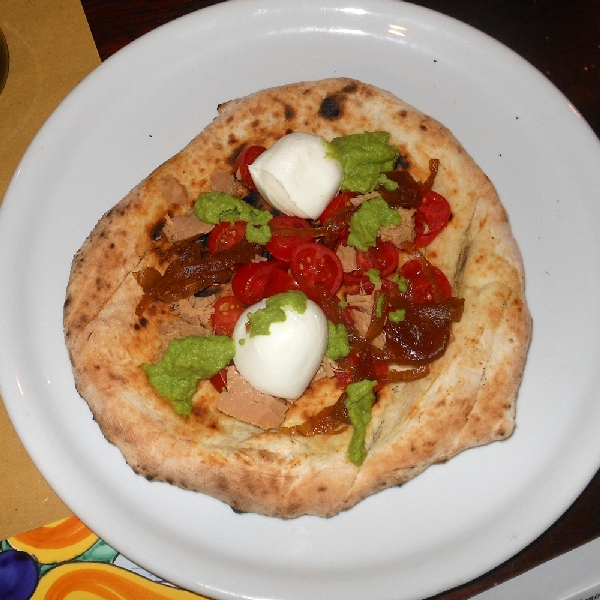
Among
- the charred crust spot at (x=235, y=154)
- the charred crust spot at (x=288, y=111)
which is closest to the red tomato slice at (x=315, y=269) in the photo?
the charred crust spot at (x=235, y=154)

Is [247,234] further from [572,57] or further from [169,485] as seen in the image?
[572,57]

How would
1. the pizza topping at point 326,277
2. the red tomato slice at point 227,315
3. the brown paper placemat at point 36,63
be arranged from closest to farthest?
the pizza topping at point 326,277
the red tomato slice at point 227,315
the brown paper placemat at point 36,63

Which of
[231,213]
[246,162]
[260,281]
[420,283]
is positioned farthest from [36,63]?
[420,283]

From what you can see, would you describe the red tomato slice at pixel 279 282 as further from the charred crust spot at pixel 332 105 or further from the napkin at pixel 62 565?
the napkin at pixel 62 565

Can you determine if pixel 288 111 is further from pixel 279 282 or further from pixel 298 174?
pixel 279 282

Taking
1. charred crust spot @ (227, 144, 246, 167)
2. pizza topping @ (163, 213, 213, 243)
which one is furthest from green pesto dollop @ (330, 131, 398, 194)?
pizza topping @ (163, 213, 213, 243)

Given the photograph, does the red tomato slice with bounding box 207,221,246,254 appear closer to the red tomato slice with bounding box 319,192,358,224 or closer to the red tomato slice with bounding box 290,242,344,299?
the red tomato slice with bounding box 290,242,344,299
